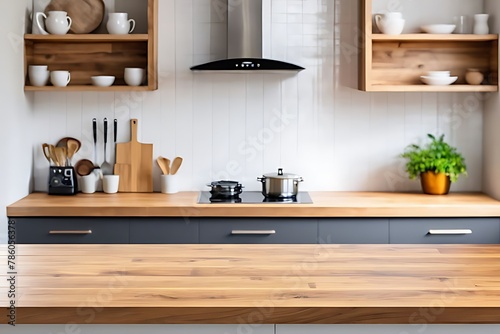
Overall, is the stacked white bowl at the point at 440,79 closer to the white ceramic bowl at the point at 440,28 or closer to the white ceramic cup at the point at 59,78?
the white ceramic bowl at the point at 440,28

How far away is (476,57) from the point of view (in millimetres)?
4695

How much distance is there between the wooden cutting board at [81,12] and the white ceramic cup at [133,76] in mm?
374

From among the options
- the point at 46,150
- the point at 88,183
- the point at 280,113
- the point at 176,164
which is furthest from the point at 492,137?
the point at 46,150

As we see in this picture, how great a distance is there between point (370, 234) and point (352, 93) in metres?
0.99

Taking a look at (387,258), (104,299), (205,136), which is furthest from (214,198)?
(104,299)

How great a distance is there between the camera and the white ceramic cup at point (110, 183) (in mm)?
4633

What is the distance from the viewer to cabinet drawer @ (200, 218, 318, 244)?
4.18 m

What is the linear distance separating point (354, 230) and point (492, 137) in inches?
43.1

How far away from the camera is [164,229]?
4.17m

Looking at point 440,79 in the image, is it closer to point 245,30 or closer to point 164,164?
point 245,30

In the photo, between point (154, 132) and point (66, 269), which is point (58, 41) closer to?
point (154, 132)

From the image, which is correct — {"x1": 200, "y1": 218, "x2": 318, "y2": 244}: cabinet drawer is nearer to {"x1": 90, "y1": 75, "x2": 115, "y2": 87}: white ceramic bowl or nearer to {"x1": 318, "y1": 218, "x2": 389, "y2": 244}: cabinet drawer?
{"x1": 318, "y1": 218, "x2": 389, "y2": 244}: cabinet drawer

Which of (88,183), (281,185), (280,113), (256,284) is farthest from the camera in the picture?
(280,113)

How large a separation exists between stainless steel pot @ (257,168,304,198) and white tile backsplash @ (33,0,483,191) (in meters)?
0.33
